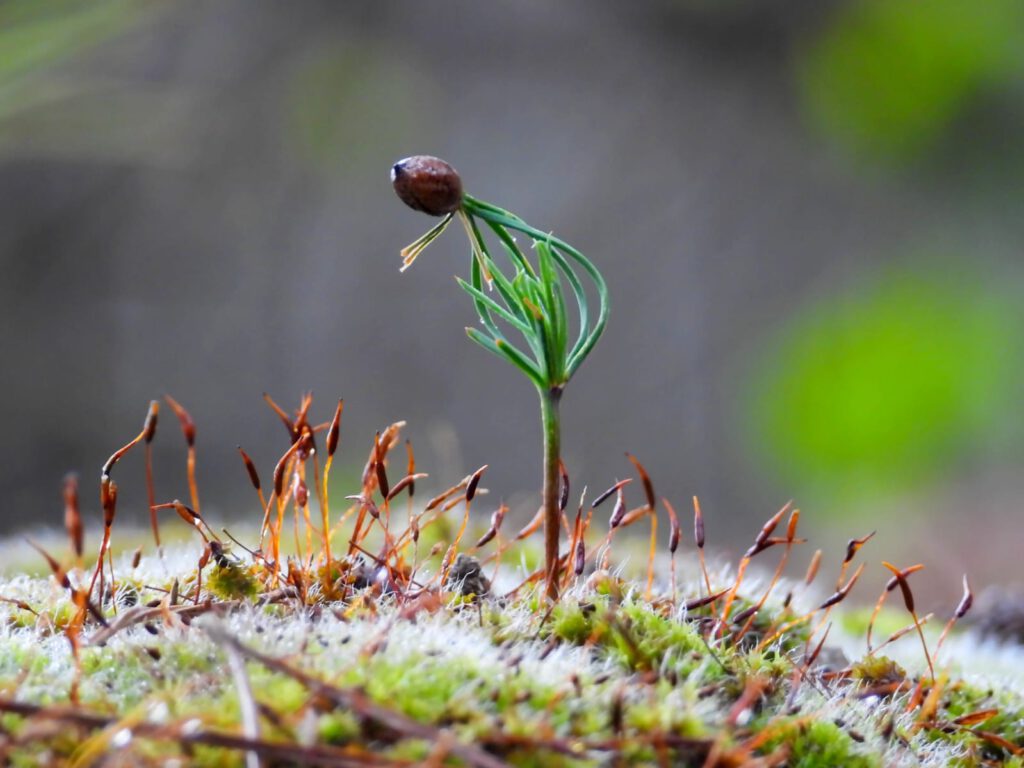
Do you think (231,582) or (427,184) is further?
(231,582)

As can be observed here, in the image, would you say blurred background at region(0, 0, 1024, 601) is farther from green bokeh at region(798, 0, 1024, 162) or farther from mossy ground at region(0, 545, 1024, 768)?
mossy ground at region(0, 545, 1024, 768)

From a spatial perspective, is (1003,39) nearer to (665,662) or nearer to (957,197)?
(957,197)

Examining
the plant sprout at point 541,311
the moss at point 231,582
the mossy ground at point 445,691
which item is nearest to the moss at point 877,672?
the mossy ground at point 445,691

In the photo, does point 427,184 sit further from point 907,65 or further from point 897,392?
point 907,65

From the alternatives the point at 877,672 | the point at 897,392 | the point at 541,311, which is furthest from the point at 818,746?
the point at 897,392

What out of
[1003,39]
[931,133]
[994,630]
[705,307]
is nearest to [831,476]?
[705,307]

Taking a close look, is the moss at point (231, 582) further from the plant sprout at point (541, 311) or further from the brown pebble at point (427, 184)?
the brown pebble at point (427, 184)

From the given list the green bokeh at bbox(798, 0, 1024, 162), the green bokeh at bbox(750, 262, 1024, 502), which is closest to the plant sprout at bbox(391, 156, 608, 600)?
the green bokeh at bbox(750, 262, 1024, 502)
